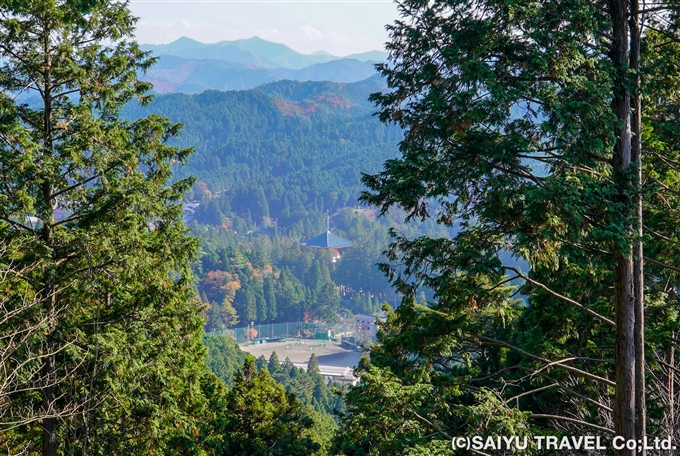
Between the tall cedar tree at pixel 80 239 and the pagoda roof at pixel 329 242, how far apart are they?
99851mm

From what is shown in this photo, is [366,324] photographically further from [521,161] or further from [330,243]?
[521,161]

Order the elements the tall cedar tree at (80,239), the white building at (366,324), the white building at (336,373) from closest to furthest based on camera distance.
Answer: the tall cedar tree at (80,239), the white building at (336,373), the white building at (366,324)

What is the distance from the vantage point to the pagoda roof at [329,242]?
110 meters

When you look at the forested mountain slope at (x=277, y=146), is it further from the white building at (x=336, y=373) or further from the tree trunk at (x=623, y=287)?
the tree trunk at (x=623, y=287)

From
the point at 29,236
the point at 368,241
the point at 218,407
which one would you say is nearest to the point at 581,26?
the point at 29,236

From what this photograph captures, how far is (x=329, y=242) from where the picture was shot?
11138 centimetres

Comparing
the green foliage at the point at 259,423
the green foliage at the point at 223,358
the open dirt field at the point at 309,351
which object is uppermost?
the green foliage at the point at 259,423

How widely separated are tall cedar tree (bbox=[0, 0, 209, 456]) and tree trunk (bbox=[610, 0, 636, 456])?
15.8 feet

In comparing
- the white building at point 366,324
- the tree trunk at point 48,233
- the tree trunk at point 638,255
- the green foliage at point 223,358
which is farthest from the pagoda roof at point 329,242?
the tree trunk at point 638,255

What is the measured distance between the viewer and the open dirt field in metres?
63.2

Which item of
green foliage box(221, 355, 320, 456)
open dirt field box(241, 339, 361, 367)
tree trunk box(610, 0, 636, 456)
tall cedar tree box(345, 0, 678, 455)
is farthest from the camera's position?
open dirt field box(241, 339, 361, 367)

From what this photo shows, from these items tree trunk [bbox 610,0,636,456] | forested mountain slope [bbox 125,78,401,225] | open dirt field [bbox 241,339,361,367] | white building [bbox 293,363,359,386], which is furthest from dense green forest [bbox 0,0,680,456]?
forested mountain slope [bbox 125,78,401,225]

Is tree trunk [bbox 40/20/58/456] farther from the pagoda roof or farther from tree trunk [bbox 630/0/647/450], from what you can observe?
the pagoda roof

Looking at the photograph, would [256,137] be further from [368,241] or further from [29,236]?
[29,236]
